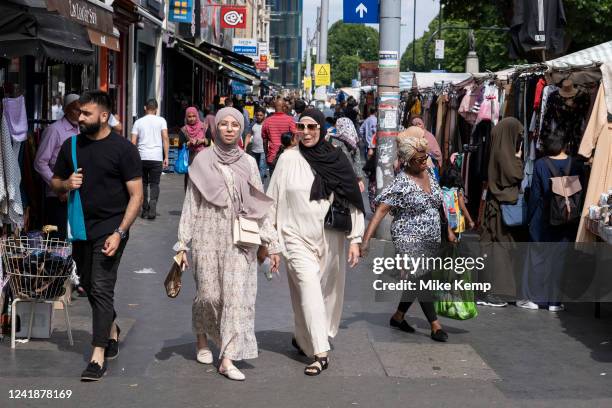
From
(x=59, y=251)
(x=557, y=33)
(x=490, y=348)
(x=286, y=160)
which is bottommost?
(x=490, y=348)

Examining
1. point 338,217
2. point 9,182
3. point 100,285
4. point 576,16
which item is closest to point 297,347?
point 338,217

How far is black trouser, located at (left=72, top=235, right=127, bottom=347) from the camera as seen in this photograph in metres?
6.73

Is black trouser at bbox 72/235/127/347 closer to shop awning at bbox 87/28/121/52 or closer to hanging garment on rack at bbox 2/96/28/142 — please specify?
hanging garment on rack at bbox 2/96/28/142

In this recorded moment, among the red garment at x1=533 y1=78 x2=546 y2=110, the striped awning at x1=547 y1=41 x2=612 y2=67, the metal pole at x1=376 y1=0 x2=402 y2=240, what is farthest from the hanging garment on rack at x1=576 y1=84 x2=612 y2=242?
the metal pole at x1=376 y1=0 x2=402 y2=240

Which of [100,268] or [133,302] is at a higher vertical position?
[100,268]

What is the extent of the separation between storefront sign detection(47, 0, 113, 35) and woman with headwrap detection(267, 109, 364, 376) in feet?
8.18

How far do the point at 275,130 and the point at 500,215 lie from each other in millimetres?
7243

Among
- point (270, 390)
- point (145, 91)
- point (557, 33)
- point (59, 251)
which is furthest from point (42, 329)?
point (145, 91)

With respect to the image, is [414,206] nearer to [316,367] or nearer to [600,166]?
[316,367]

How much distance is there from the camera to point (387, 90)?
13.9 m

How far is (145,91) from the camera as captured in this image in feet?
83.7

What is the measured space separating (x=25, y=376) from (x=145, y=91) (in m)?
19.4

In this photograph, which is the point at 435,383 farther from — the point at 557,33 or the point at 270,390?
the point at 557,33

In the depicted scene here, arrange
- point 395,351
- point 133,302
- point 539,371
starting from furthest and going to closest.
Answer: point 133,302 → point 395,351 → point 539,371
